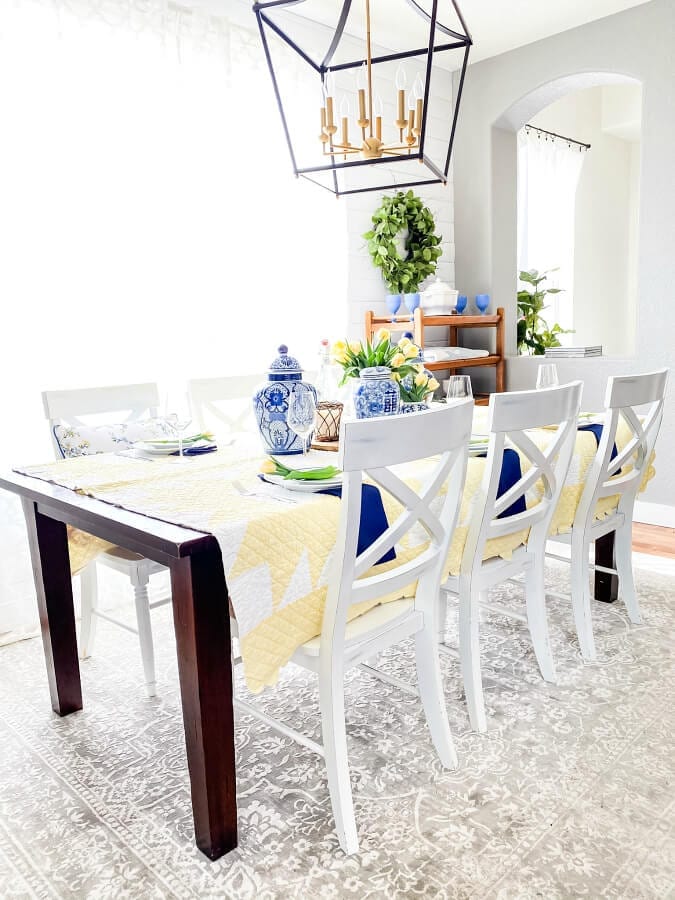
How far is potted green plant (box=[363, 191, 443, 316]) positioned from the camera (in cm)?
393

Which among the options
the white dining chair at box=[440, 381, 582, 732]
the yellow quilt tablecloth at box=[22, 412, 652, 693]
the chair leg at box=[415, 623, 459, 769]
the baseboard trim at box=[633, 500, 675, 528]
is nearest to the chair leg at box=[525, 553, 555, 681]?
the white dining chair at box=[440, 381, 582, 732]

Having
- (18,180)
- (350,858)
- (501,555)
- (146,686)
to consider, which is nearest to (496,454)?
(501,555)

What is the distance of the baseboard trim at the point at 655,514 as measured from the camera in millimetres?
3789

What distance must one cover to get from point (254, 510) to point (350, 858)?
2.47 feet

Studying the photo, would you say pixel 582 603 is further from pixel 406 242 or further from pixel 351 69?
pixel 351 69

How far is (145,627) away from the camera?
2.13 m

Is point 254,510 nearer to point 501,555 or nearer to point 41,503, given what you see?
point 41,503

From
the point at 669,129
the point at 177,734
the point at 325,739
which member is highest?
the point at 669,129

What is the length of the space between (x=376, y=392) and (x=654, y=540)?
2.23 metres

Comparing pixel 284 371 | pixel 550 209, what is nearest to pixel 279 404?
pixel 284 371

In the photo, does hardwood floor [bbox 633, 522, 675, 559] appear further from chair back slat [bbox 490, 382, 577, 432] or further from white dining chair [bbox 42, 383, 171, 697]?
white dining chair [bbox 42, 383, 171, 697]

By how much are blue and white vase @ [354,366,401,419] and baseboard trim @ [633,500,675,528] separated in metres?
2.42

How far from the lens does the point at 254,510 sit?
149 centimetres

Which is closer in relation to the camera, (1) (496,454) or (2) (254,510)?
(2) (254,510)
